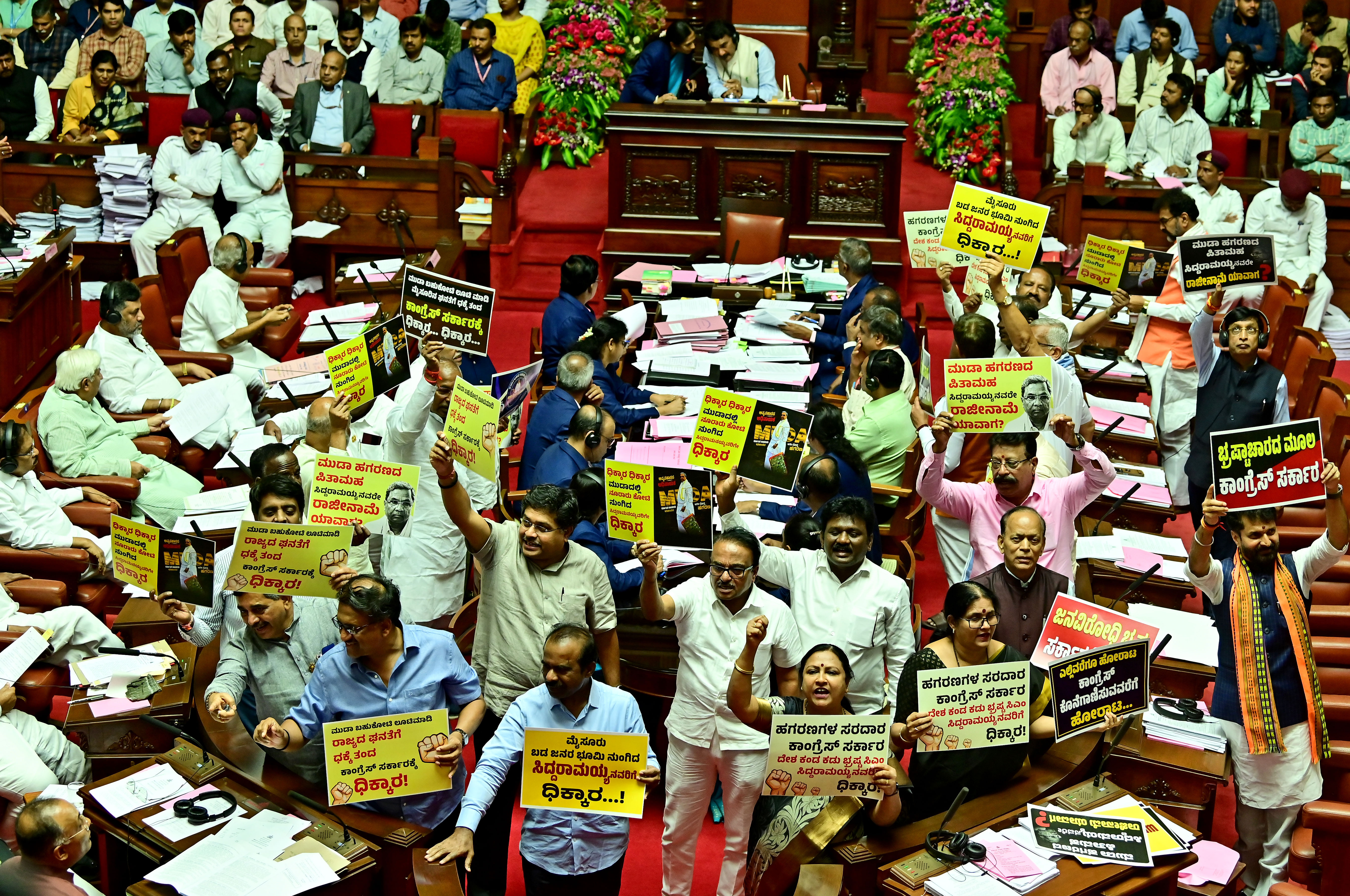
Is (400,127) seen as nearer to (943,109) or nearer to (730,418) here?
(943,109)

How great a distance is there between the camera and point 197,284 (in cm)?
877

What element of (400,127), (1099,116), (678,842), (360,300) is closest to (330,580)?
(678,842)

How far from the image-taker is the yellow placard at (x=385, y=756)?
14.1 ft

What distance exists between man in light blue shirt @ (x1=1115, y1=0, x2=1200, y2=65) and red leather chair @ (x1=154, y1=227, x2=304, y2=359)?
Answer: 287 inches

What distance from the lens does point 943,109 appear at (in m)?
12.0

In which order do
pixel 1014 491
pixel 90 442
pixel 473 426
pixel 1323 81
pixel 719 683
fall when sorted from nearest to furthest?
pixel 719 683 → pixel 473 426 → pixel 1014 491 → pixel 90 442 → pixel 1323 81

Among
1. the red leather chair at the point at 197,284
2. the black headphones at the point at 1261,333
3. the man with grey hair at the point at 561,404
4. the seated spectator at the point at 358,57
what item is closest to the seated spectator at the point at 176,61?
the seated spectator at the point at 358,57

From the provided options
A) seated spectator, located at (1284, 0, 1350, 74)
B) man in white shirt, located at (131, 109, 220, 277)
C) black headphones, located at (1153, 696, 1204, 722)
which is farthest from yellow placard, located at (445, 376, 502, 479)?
seated spectator, located at (1284, 0, 1350, 74)

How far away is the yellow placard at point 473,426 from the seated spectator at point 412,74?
7.01 meters

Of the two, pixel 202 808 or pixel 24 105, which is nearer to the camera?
pixel 202 808

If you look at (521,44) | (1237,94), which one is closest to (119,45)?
(521,44)

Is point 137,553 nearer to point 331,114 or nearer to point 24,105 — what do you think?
point 331,114

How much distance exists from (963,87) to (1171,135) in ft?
5.40

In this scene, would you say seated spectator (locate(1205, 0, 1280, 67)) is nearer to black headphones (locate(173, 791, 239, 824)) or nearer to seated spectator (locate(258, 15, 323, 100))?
seated spectator (locate(258, 15, 323, 100))
